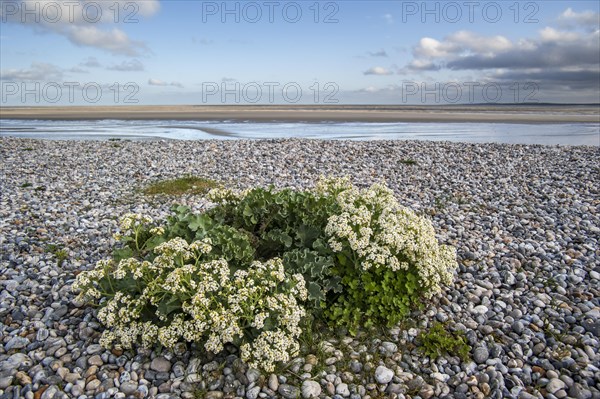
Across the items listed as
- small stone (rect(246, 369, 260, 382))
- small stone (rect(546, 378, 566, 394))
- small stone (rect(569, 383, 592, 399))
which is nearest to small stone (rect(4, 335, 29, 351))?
small stone (rect(246, 369, 260, 382))

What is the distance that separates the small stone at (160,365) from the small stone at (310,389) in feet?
4.63

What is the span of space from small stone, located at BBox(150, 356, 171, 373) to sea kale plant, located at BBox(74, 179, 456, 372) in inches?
7.1

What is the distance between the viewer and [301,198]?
631 cm

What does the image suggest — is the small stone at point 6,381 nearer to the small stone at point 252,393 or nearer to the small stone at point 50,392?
the small stone at point 50,392

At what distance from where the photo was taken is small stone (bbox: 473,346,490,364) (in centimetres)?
512

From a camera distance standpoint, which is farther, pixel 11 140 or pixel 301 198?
pixel 11 140

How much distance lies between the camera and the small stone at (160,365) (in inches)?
190

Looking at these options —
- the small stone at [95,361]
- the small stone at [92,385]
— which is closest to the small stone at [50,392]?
the small stone at [92,385]

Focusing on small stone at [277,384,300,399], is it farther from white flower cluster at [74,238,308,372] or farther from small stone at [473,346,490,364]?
small stone at [473,346,490,364]

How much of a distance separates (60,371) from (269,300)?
2.23 meters

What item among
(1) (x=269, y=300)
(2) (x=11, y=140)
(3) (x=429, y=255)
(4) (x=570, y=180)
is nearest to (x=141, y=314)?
(1) (x=269, y=300)

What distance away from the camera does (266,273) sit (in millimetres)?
5000

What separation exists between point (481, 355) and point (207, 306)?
3001 mm

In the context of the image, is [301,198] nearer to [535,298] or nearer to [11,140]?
[535,298]
